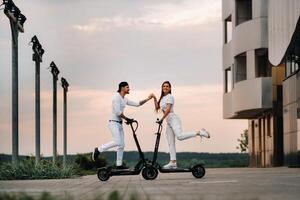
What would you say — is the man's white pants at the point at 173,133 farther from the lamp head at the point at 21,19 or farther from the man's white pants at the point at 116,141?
the lamp head at the point at 21,19

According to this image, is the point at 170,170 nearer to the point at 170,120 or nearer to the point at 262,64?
the point at 170,120

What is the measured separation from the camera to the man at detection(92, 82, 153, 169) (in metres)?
19.4

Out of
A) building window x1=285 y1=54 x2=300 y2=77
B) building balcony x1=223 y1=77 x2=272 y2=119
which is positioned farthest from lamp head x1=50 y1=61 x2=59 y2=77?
building balcony x1=223 y1=77 x2=272 y2=119

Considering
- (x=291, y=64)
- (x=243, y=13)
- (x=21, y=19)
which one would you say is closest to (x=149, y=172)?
(x=21, y=19)

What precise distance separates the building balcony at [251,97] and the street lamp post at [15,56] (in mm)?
26634

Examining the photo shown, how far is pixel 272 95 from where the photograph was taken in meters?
49.9

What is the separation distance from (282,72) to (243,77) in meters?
5.97


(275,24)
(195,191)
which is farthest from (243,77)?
(195,191)

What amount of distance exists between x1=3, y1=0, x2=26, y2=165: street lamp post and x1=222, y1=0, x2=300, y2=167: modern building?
1500 centimetres

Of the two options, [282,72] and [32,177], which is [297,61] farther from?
[32,177]

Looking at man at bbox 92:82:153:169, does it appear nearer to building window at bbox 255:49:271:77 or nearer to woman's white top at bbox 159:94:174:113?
woman's white top at bbox 159:94:174:113

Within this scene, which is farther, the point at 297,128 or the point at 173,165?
→ the point at 297,128

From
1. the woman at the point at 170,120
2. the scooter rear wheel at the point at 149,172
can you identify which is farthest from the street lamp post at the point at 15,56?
the scooter rear wheel at the point at 149,172

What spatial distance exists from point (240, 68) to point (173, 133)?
36674 mm
